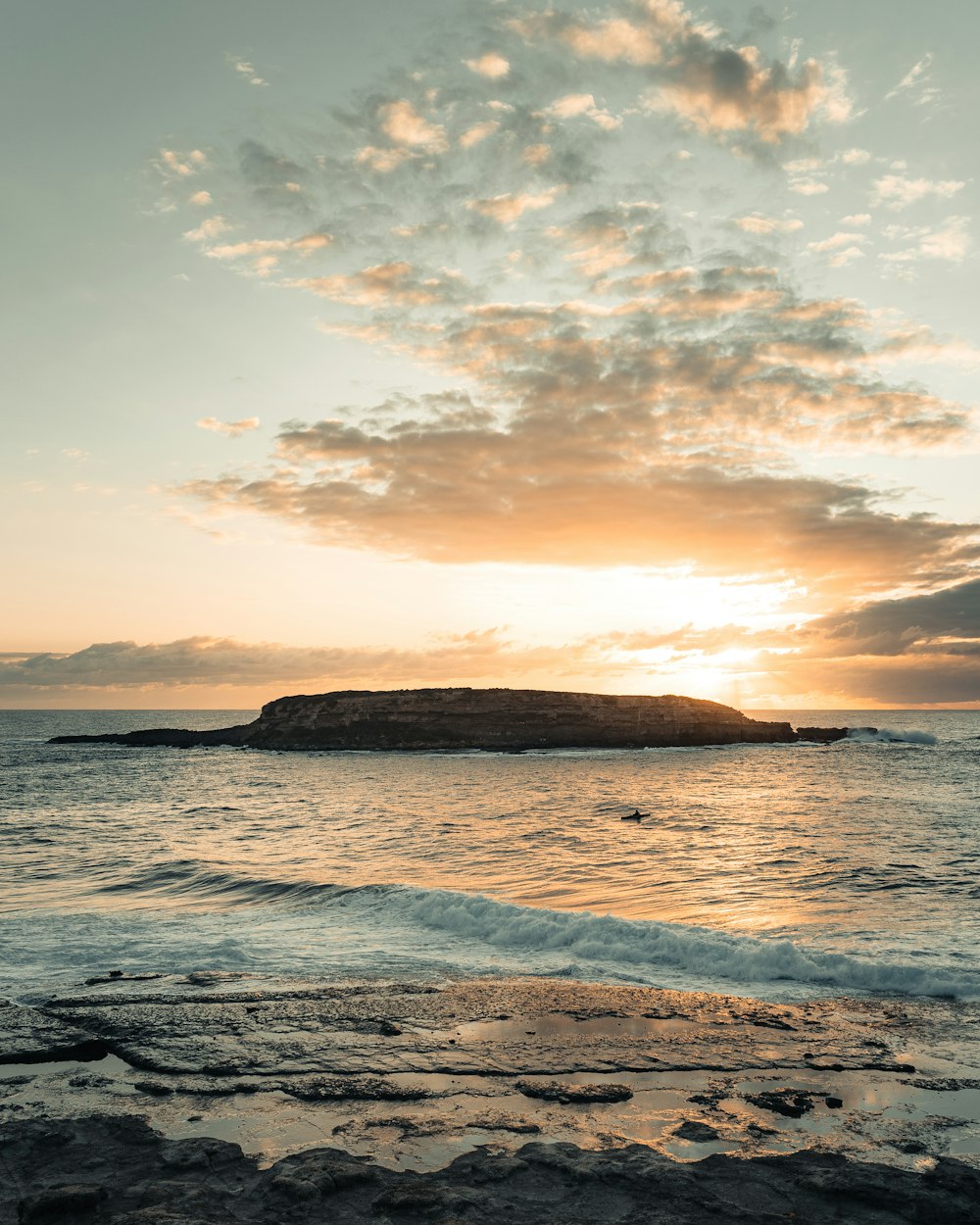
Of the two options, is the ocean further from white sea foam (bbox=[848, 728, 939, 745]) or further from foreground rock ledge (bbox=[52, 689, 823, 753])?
white sea foam (bbox=[848, 728, 939, 745])

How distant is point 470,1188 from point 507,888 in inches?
542

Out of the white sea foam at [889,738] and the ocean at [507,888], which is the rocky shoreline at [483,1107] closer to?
the ocean at [507,888]

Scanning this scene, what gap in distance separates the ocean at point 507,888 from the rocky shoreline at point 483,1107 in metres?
1.80

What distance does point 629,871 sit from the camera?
21500 millimetres

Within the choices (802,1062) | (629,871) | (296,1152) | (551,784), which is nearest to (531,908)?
(629,871)

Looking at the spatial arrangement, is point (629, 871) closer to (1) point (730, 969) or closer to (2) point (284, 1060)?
(1) point (730, 969)

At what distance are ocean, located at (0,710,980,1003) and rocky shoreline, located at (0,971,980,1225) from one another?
70.9 inches

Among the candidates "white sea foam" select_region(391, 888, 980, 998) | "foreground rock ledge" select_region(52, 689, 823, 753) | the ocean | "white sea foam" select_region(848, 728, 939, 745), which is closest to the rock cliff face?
"foreground rock ledge" select_region(52, 689, 823, 753)

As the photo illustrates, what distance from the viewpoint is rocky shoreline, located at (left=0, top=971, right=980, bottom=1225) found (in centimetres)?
552

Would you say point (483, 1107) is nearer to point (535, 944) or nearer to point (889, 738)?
point (535, 944)

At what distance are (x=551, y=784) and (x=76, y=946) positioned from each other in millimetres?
42795

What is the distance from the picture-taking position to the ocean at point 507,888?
1251cm

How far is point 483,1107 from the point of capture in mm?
7098

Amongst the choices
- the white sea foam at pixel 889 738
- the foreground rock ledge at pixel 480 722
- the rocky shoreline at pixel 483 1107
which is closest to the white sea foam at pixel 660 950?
the rocky shoreline at pixel 483 1107
